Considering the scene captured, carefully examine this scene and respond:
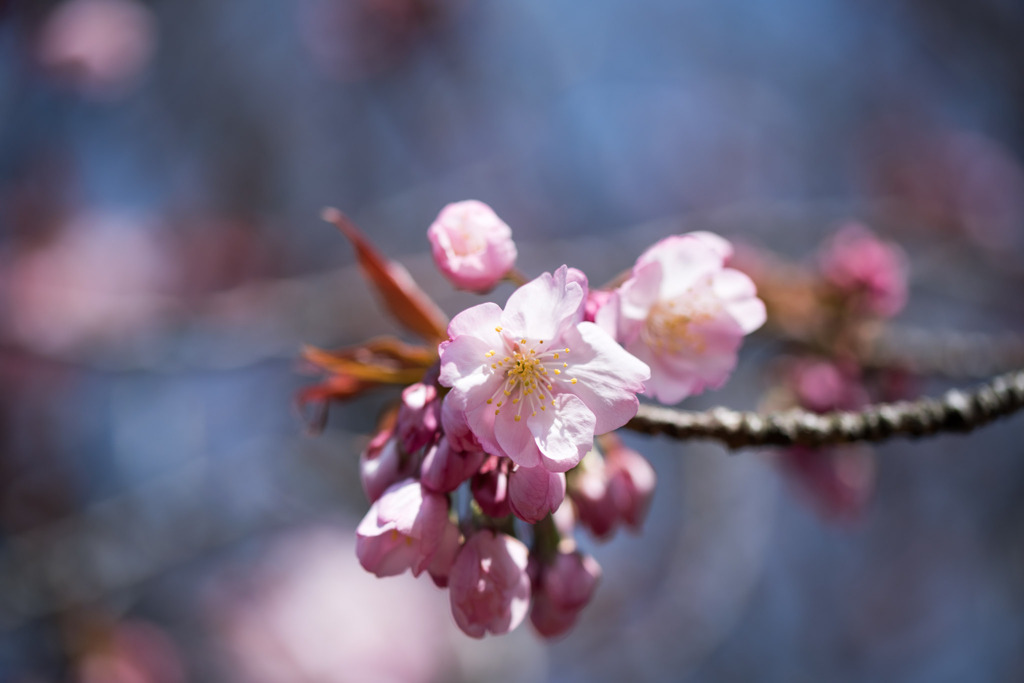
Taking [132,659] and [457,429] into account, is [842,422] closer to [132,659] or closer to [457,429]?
[457,429]

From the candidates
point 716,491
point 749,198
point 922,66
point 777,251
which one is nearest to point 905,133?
point 922,66

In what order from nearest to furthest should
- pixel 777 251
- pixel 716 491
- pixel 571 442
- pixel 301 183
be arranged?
pixel 571 442
pixel 716 491
pixel 777 251
pixel 301 183

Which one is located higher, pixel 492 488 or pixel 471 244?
pixel 471 244

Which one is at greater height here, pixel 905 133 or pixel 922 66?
pixel 922 66

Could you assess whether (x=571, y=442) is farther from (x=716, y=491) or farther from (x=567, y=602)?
(x=716, y=491)

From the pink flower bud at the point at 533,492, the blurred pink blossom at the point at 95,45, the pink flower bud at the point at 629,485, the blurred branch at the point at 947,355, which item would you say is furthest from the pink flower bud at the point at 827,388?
the blurred pink blossom at the point at 95,45

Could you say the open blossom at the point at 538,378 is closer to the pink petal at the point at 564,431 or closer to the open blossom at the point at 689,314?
the pink petal at the point at 564,431

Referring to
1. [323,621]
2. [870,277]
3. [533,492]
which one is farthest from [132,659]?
[870,277]
